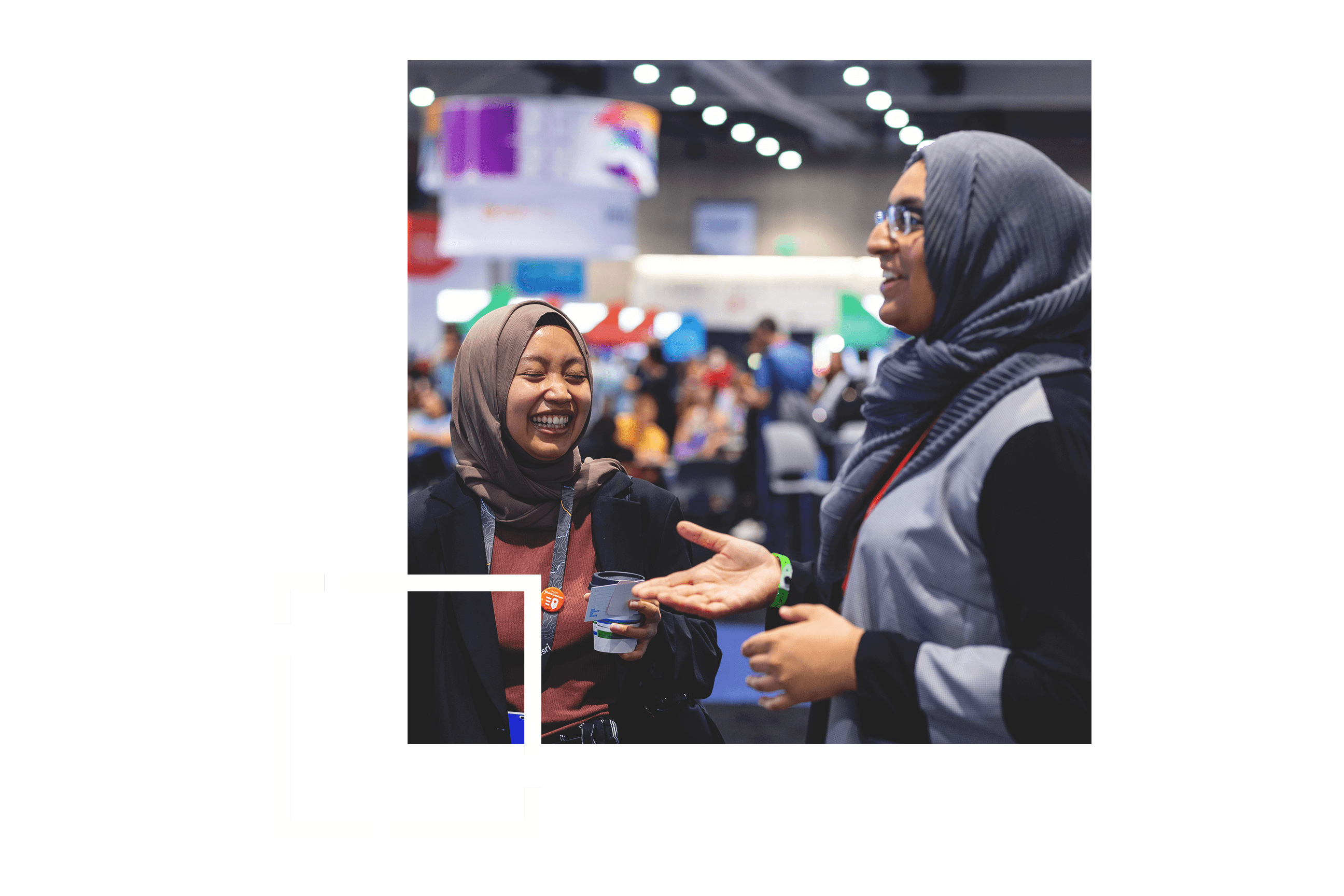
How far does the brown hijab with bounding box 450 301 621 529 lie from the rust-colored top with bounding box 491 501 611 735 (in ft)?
0.11

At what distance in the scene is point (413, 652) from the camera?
1761 mm

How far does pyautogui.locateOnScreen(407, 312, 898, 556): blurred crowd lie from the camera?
5.68 metres

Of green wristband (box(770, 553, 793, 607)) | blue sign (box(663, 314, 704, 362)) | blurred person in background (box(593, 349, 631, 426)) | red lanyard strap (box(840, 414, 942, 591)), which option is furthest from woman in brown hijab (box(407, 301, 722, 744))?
blue sign (box(663, 314, 704, 362))

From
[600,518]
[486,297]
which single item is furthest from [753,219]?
[600,518]

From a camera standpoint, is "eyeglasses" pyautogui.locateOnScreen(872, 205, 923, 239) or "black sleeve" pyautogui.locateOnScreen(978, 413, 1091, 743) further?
"eyeglasses" pyautogui.locateOnScreen(872, 205, 923, 239)

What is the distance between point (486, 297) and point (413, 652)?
503 inches

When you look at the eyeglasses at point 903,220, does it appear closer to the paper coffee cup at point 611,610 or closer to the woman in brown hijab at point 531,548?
the woman in brown hijab at point 531,548

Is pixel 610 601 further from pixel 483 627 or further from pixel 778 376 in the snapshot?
pixel 778 376

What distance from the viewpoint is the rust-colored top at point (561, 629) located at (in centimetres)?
167

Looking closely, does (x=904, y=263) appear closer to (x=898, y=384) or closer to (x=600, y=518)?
(x=898, y=384)

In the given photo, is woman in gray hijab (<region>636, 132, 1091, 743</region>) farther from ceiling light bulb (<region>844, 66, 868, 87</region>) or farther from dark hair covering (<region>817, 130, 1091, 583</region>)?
ceiling light bulb (<region>844, 66, 868, 87</region>)

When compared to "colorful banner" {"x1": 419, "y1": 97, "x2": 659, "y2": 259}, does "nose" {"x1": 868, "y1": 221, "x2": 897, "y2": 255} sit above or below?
below

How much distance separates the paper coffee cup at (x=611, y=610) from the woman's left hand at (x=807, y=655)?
192mm

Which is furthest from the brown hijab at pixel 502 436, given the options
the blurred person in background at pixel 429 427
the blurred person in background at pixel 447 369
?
the blurred person in background at pixel 447 369
